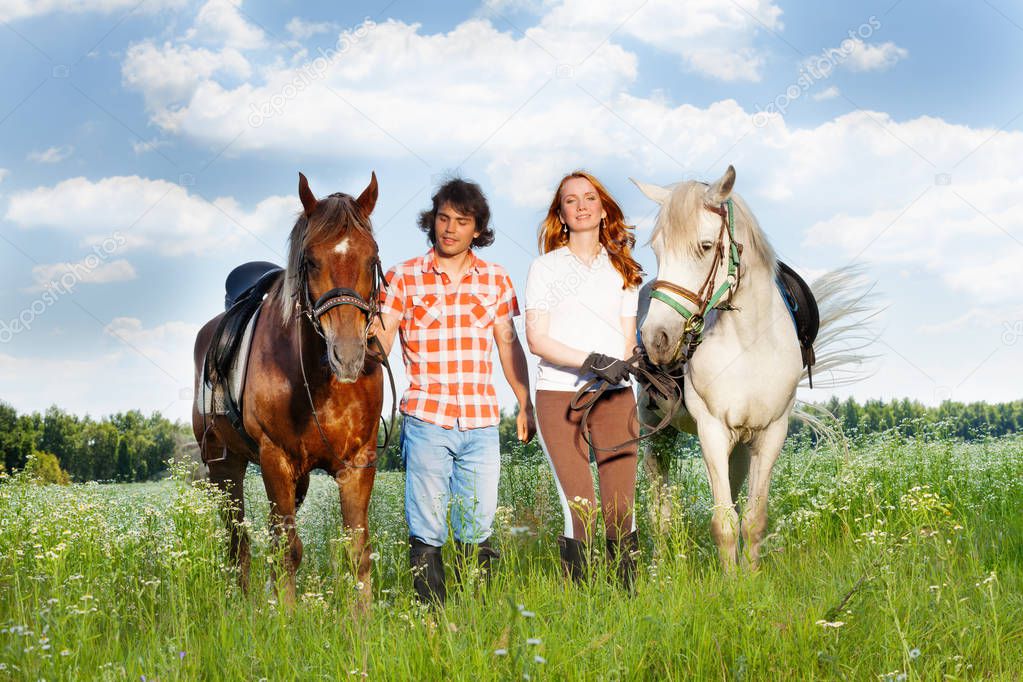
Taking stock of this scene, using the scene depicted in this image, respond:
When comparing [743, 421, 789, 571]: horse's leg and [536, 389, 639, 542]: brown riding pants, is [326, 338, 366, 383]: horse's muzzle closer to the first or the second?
[536, 389, 639, 542]: brown riding pants

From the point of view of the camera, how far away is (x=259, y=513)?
7297 mm

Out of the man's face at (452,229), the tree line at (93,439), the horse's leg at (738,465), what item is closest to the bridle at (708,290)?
the man's face at (452,229)

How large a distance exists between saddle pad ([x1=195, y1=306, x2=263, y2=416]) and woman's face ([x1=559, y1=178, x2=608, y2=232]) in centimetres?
229

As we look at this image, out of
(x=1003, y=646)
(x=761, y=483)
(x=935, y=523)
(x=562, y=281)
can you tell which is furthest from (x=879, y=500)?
(x=562, y=281)

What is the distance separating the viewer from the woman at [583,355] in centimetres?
436

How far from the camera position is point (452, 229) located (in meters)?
4.45

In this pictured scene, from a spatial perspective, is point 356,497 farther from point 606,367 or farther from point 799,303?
point 799,303

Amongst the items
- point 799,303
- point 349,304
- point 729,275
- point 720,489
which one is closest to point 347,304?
point 349,304

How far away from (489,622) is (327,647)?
2.16 feet

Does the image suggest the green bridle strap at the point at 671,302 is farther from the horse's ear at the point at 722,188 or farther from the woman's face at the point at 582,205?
the horse's ear at the point at 722,188

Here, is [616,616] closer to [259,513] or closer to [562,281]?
[562,281]

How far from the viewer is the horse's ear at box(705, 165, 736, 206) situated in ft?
15.9

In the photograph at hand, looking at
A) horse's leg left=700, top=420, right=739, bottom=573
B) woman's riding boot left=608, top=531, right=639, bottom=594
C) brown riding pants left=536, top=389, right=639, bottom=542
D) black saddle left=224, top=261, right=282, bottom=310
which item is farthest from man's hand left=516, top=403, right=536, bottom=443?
black saddle left=224, top=261, right=282, bottom=310

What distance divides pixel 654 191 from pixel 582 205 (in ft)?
2.51
